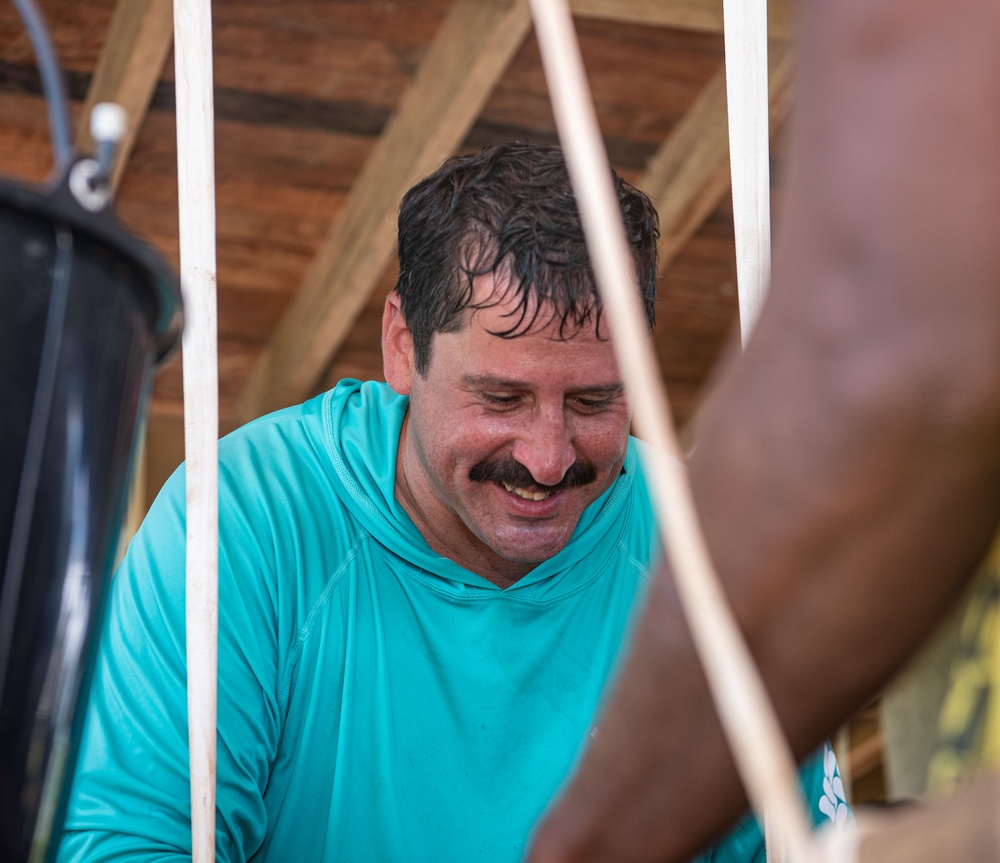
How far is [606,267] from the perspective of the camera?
45 centimetres

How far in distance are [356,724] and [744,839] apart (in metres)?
0.42

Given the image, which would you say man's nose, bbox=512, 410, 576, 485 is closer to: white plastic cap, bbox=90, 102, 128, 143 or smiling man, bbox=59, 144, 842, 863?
smiling man, bbox=59, 144, 842, 863

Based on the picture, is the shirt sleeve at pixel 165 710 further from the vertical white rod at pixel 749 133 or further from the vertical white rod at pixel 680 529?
the vertical white rod at pixel 680 529

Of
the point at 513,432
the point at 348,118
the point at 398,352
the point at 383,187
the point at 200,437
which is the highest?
the point at 348,118

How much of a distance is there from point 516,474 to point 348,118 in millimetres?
1708

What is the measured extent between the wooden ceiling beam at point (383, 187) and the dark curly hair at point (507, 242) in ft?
3.55

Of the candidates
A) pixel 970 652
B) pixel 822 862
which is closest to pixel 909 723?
pixel 970 652

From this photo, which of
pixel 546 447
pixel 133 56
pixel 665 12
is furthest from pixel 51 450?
pixel 665 12

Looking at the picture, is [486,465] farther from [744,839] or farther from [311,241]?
[311,241]

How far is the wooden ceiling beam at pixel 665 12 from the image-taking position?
2508mm

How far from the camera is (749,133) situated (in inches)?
39.5

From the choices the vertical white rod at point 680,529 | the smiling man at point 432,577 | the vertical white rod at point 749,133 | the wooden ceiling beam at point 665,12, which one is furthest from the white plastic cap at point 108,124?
the wooden ceiling beam at point 665,12

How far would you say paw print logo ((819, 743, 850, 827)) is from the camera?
132 centimetres

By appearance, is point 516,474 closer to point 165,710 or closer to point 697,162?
point 165,710
